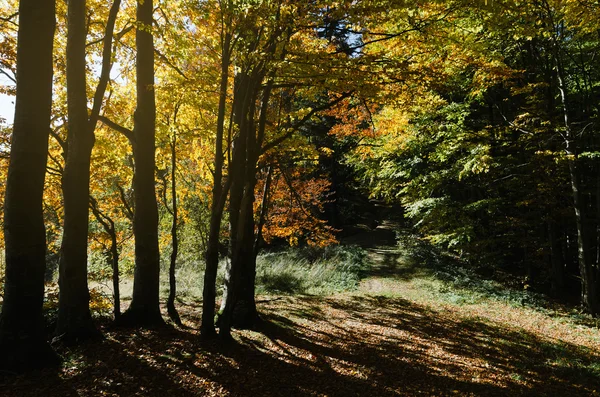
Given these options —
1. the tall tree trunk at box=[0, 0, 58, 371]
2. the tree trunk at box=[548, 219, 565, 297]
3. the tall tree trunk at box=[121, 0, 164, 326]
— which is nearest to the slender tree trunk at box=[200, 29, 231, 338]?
the tall tree trunk at box=[121, 0, 164, 326]

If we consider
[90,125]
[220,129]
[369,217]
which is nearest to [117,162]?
[90,125]

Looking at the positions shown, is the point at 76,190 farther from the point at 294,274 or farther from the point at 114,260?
the point at 294,274

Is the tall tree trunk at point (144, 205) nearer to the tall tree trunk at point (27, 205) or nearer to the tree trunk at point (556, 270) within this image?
the tall tree trunk at point (27, 205)

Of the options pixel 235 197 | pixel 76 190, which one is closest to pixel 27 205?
pixel 76 190

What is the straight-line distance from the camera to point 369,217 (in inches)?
1316

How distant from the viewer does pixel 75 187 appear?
6023mm

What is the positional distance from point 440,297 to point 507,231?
4726 millimetres

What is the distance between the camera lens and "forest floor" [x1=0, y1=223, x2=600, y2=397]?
16.0 ft

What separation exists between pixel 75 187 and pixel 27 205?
1312 mm

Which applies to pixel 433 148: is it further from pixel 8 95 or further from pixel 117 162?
pixel 8 95

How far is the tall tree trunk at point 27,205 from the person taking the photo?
181 inches

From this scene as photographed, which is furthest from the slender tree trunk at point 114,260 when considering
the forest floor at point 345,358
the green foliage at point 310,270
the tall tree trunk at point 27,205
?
the green foliage at point 310,270

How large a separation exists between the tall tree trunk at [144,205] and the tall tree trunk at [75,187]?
1.24 metres

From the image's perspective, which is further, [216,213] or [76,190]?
[216,213]
